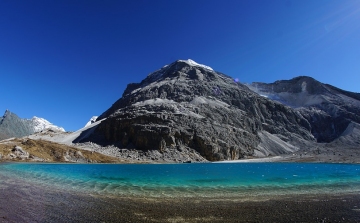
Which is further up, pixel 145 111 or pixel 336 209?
pixel 145 111

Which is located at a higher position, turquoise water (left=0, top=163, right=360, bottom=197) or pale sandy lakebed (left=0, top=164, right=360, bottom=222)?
pale sandy lakebed (left=0, top=164, right=360, bottom=222)

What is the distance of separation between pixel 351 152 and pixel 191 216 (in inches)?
7561

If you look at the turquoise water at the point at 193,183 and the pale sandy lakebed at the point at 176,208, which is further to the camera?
the turquoise water at the point at 193,183

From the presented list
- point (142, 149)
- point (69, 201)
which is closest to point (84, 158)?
point (142, 149)

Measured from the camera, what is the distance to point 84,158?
12850cm

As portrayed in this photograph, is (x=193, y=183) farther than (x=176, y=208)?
Yes

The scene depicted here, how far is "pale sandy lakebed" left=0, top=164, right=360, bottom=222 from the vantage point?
1573cm

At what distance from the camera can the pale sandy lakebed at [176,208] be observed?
51.6 feet

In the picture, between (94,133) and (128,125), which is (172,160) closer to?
(128,125)

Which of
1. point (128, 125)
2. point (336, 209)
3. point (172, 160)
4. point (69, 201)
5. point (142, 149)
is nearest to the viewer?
point (336, 209)

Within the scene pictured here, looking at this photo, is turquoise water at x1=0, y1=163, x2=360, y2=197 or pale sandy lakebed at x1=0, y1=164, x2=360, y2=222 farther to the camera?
turquoise water at x1=0, y1=163, x2=360, y2=197

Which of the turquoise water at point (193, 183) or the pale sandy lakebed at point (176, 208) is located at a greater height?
the pale sandy lakebed at point (176, 208)

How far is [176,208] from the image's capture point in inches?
755

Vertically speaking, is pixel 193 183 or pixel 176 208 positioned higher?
pixel 176 208
